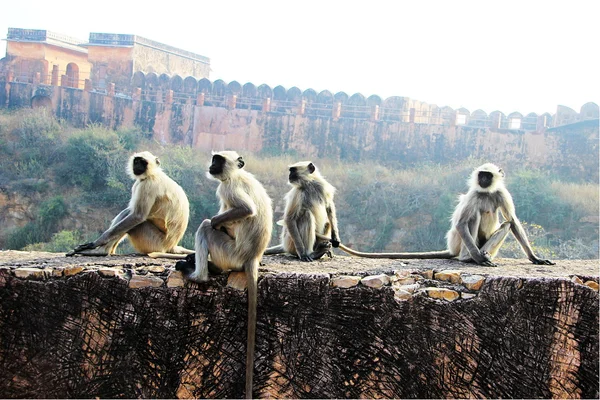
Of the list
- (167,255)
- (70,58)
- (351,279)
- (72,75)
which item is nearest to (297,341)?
(351,279)

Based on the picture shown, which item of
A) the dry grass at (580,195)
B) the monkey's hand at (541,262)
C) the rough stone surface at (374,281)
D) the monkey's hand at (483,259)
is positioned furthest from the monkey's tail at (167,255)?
the dry grass at (580,195)

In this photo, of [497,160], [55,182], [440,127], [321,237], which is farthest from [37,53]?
[321,237]

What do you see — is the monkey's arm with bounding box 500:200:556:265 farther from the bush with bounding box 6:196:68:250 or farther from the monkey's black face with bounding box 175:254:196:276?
the bush with bounding box 6:196:68:250

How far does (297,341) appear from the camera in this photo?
3.25m

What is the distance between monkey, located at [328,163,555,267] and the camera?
4530mm

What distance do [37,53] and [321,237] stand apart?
24.9 meters

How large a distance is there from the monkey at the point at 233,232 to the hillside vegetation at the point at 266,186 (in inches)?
573

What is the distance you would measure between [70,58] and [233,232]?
2728 centimetres

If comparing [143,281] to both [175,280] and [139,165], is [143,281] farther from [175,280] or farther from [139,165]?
[139,165]

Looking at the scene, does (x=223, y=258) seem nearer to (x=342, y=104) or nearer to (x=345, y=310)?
(x=345, y=310)

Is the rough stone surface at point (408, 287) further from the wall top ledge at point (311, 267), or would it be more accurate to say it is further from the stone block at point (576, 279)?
the stone block at point (576, 279)

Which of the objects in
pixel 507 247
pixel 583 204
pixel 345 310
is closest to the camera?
pixel 345 310

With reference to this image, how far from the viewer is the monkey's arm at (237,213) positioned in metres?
3.56

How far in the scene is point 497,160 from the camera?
2244 centimetres
